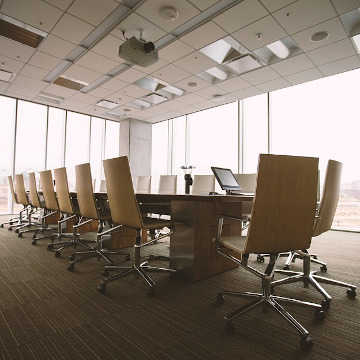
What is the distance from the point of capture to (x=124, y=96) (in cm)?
698

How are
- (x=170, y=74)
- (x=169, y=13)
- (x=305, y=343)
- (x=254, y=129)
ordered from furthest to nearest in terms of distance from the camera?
(x=254, y=129) < (x=170, y=74) < (x=169, y=13) < (x=305, y=343)

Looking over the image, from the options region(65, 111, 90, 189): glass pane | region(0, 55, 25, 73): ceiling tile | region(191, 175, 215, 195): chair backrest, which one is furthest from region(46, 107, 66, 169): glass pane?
region(191, 175, 215, 195): chair backrest

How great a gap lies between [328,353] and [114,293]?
1.47 m

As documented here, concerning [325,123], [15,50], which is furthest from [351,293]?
[15,50]

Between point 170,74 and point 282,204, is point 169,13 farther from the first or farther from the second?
point 282,204

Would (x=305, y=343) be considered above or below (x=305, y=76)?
below

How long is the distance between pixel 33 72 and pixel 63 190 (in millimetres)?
3996

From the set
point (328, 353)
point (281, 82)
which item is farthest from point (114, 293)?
point (281, 82)

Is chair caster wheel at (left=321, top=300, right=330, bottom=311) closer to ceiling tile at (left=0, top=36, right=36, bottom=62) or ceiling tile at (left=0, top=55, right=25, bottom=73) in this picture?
ceiling tile at (left=0, top=36, right=36, bottom=62)

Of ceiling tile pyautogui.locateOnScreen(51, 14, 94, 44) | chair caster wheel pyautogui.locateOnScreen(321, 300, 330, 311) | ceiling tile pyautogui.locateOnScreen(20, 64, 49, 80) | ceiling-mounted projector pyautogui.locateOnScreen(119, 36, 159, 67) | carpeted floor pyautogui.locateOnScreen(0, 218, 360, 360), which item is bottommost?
carpeted floor pyautogui.locateOnScreen(0, 218, 360, 360)

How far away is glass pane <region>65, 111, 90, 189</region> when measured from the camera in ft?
27.8

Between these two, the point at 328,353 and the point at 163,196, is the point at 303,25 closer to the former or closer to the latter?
the point at 163,196

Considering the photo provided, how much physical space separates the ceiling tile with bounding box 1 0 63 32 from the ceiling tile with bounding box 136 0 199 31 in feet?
4.17

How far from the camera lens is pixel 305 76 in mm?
5488
